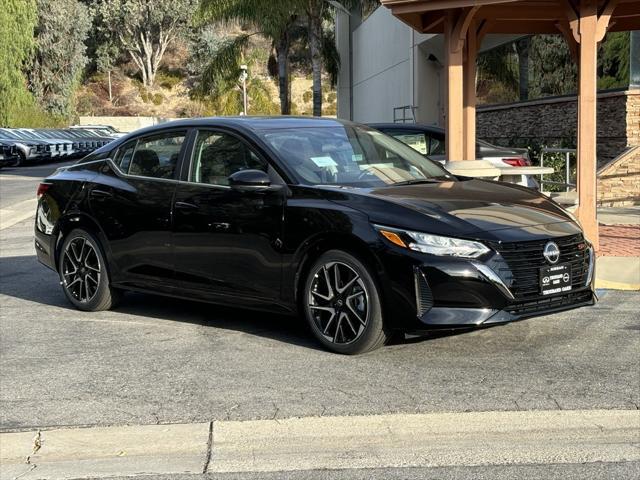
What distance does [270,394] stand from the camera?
18.3 feet

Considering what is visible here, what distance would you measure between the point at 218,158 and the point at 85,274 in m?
1.73

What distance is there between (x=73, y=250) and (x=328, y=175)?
2.60 metres

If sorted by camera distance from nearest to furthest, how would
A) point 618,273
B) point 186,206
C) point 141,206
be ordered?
1. point 186,206
2. point 141,206
3. point 618,273

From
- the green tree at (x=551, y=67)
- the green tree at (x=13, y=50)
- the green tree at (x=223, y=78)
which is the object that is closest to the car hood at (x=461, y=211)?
the green tree at (x=551, y=67)

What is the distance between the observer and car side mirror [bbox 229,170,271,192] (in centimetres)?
658

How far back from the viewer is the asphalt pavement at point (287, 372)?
5.21 meters

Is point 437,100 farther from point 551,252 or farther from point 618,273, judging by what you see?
point 551,252

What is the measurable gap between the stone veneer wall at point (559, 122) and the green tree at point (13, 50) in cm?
3238

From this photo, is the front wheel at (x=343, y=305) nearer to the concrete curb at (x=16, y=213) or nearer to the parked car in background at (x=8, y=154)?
the concrete curb at (x=16, y=213)

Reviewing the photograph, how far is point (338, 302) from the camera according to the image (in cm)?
630

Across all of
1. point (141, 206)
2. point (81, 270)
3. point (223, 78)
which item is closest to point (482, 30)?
point (141, 206)

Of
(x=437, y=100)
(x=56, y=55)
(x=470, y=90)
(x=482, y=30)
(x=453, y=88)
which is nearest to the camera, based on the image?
(x=453, y=88)

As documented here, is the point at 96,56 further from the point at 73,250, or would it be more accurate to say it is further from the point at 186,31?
the point at 73,250

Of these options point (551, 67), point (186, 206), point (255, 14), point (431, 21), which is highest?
point (255, 14)
